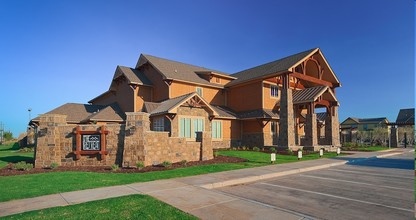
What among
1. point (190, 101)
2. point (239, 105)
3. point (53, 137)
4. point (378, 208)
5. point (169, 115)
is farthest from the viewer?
point (239, 105)

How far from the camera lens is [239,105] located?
3112 centimetres

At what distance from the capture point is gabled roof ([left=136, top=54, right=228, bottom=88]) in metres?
27.9

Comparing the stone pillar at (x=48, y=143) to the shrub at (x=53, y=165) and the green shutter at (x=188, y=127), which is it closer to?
the shrub at (x=53, y=165)

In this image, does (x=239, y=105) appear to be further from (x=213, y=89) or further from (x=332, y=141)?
(x=332, y=141)

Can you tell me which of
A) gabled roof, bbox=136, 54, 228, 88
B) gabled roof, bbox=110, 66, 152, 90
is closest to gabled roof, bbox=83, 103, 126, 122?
gabled roof, bbox=110, 66, 152, 90

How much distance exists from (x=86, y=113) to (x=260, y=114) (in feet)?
62.4

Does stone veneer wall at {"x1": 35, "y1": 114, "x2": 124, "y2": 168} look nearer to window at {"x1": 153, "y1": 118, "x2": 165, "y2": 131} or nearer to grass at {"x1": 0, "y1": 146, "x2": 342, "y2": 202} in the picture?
grass at {"x1": 0, "y1": 146, "x2": 342, "y2": 202}

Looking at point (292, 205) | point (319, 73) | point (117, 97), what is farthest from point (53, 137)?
point (319, 73)

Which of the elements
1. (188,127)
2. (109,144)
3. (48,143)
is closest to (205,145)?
(109,144)

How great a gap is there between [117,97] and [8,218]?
26714 millimetres

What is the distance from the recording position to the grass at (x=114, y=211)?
613 cm

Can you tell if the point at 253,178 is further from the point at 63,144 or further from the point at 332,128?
the point at 332,128

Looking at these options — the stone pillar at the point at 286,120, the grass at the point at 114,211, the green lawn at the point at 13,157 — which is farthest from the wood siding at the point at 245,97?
the grass at the point at 114,211

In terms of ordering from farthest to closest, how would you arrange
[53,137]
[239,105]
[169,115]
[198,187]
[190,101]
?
[239,105] → [190,101] → [169,115] → [53,137] → [198,187]
